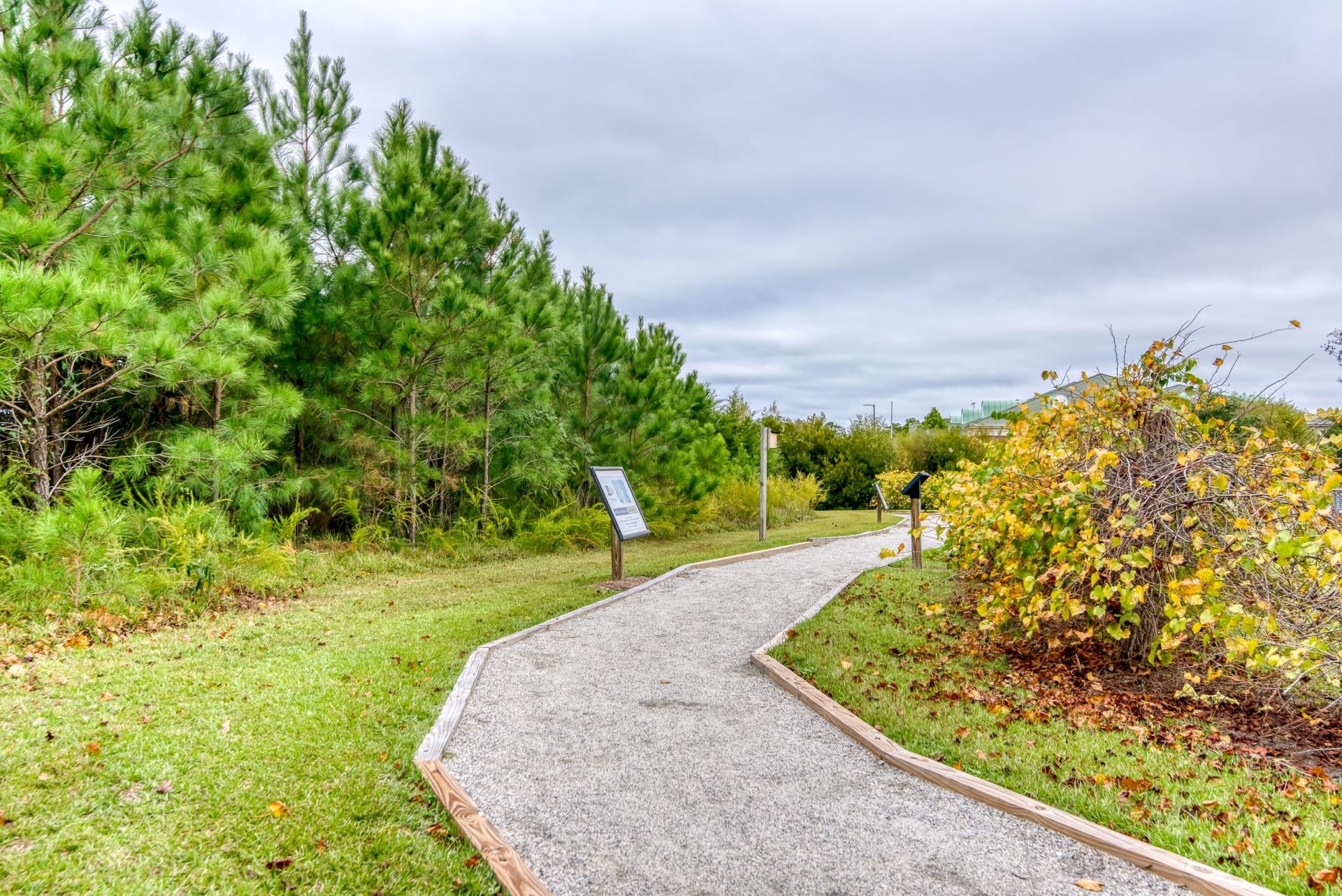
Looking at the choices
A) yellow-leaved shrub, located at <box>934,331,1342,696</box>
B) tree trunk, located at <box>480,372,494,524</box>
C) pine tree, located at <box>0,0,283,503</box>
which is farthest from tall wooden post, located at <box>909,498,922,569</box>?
pine tree, located at <box>0,0,283,503</box>

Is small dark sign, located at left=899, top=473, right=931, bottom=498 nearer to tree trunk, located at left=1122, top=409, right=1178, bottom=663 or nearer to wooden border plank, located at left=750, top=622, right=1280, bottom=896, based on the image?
tree trunk, located at left=1122, top=409, right=1178, bottom=663

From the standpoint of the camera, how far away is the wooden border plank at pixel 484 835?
2.52 m

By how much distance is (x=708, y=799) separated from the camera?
325cm

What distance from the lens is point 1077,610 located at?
448 cm

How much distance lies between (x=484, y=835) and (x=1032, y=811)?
2273mm

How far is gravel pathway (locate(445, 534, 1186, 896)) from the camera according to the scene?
263 centimetres

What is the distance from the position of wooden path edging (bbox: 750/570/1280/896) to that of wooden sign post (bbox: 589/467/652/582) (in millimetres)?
4056

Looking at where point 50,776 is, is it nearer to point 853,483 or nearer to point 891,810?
point 891,810

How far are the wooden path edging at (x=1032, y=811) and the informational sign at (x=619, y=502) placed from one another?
13.3ft

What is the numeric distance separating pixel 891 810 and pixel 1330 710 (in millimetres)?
3099

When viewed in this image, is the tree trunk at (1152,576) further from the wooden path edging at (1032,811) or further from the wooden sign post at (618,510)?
the wooden sign post at (618,510)

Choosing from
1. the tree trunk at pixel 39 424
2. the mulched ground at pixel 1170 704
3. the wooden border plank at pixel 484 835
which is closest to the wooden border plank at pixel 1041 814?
the mulched ground at pixel 1170 704

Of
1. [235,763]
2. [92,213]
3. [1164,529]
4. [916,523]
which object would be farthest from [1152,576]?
[92,213]

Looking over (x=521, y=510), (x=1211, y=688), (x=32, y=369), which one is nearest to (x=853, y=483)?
(x=521, y=510)
